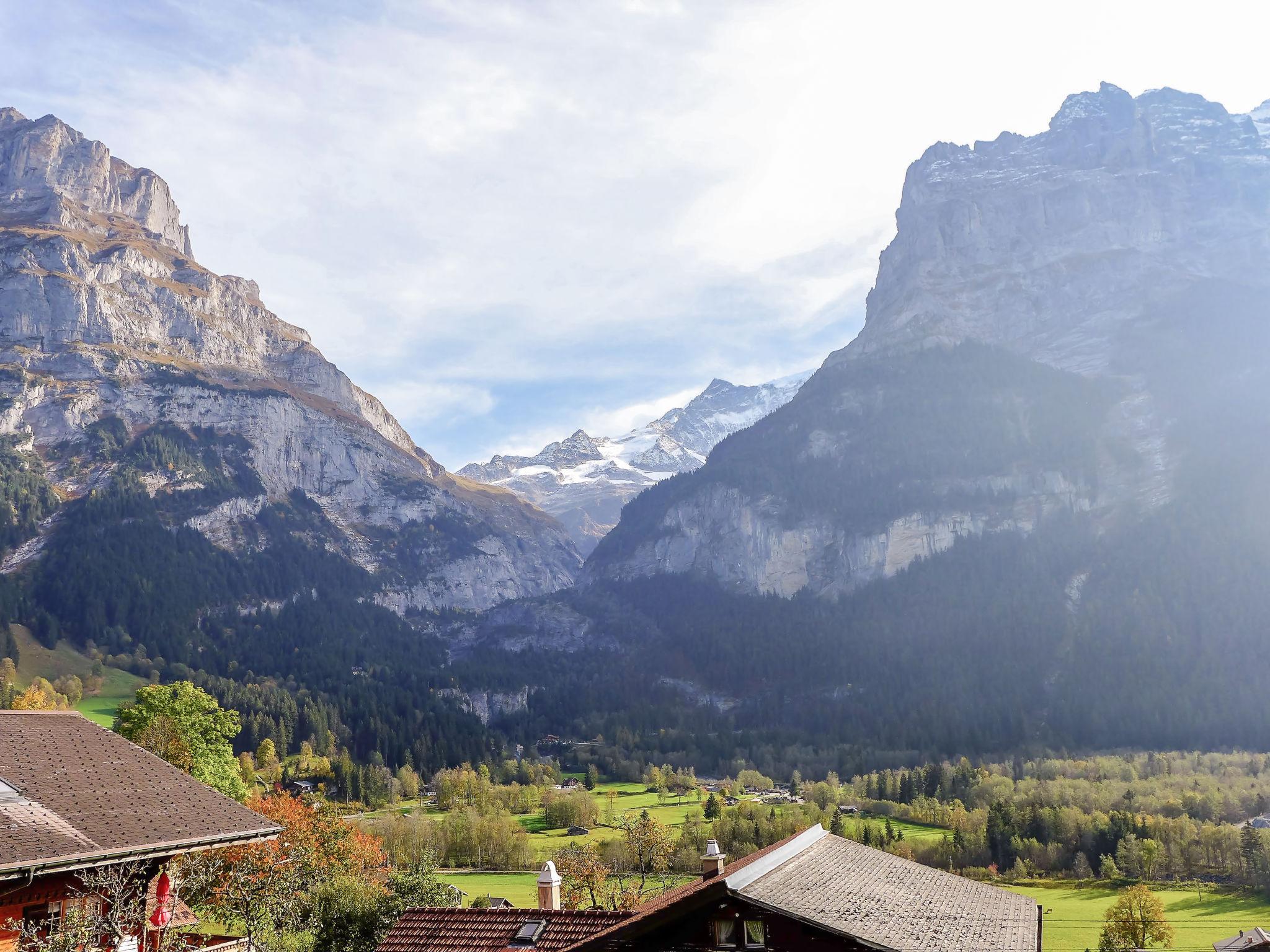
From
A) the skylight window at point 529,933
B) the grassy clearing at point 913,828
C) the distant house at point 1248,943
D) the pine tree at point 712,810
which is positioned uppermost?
the skylight window at point 529,933

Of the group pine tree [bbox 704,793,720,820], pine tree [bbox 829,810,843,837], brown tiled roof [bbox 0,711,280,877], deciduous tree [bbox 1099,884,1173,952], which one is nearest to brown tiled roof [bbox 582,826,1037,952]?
brown tiled roof [bbox 0,711,280,877]

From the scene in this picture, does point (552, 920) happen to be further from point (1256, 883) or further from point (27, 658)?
point (27, 658)

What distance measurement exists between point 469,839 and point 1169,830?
267ft

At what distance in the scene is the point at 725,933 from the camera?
2048 cm

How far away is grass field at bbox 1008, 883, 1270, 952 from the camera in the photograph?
2761 inches

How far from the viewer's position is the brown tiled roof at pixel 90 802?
765 inches

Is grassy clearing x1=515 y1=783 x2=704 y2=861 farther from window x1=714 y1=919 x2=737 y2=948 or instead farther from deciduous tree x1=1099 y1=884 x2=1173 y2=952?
window x1=714 y1=919 x2=737 y2=948

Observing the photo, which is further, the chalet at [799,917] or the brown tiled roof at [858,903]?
the chalet at [799,917]

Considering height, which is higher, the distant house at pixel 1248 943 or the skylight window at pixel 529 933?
the skylight window at pixel 529 933

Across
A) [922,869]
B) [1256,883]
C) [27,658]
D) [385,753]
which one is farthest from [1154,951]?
[27,658]

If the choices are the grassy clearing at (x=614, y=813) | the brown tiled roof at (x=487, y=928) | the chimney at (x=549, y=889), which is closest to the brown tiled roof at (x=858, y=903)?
the brown tiled roof at (x=487, y=928)

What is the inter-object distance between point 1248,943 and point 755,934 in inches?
1797

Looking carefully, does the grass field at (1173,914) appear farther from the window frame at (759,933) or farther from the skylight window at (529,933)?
the window frame at (759,933)

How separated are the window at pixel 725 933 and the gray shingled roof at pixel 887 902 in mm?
1041
